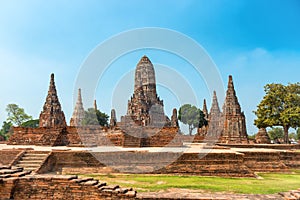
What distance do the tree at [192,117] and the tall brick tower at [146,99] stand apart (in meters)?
10.4

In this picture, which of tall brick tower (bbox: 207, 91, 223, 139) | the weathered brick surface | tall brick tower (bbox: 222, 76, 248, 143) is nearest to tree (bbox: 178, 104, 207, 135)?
tall brick tower (bbox: 207, 91, 223, 139)

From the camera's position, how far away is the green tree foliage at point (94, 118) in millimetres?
57938

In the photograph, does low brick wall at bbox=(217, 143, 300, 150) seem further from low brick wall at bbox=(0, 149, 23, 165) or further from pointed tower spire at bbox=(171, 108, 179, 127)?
pointed tower spire at bbox=(171, 108, 179, 127)

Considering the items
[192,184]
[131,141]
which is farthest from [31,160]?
[192,184]

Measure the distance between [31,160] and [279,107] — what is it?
25101 mm

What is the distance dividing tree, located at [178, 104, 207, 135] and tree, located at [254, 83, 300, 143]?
79.0 feet

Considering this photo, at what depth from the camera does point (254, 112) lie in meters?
30.4

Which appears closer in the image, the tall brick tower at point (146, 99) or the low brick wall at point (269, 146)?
the low brick wall at point (269, 146)

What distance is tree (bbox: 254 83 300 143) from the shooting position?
27.4m

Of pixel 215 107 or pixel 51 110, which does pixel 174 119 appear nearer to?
pixel 215 107

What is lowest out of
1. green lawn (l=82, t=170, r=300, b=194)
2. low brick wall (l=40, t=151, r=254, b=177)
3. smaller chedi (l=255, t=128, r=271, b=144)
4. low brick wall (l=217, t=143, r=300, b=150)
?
green lawn (l=82, t=170, r=300, b=194)

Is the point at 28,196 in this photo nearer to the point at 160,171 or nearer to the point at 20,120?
the point at 160,171

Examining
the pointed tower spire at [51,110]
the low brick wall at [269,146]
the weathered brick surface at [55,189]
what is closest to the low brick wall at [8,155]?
the weathered brick surface at [55,189]

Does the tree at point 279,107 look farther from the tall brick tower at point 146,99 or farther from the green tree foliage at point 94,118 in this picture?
the green tree foliage at point 94,118
